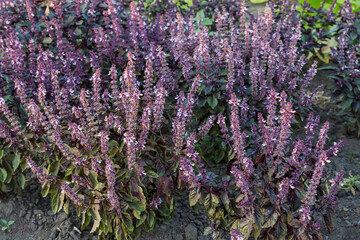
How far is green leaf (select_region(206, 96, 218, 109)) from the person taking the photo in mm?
3730

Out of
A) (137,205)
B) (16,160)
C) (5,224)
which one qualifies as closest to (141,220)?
(137,205)

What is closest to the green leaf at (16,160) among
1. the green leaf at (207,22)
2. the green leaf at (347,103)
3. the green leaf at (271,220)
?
the green leaf at (271,220)

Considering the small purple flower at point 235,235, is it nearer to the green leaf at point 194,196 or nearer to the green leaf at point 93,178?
the green leaf at point 194,196

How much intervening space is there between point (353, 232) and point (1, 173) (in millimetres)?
3033

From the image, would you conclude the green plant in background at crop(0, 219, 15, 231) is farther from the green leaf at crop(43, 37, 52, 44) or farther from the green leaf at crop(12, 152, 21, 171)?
the green leaf at crop(43, 37, 52, 44)

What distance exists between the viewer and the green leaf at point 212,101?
12.2 ft

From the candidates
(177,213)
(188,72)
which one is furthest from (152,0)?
(177,213)

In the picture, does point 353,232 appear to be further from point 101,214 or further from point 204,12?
point 204,12

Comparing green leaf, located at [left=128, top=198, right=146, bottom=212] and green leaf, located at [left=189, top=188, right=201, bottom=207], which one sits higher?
green leaf, located at [left=189, top=188, right=201, bottom=207]

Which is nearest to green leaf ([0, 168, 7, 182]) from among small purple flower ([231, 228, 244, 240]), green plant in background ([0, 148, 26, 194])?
green plant in background ([0, 148, 26, 194])

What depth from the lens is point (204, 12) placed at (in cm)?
556

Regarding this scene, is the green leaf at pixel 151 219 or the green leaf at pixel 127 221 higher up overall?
the green leaf at pixel 127 221

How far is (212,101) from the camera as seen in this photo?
3.79 meters

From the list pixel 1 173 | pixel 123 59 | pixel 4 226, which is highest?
pixel 123 59
